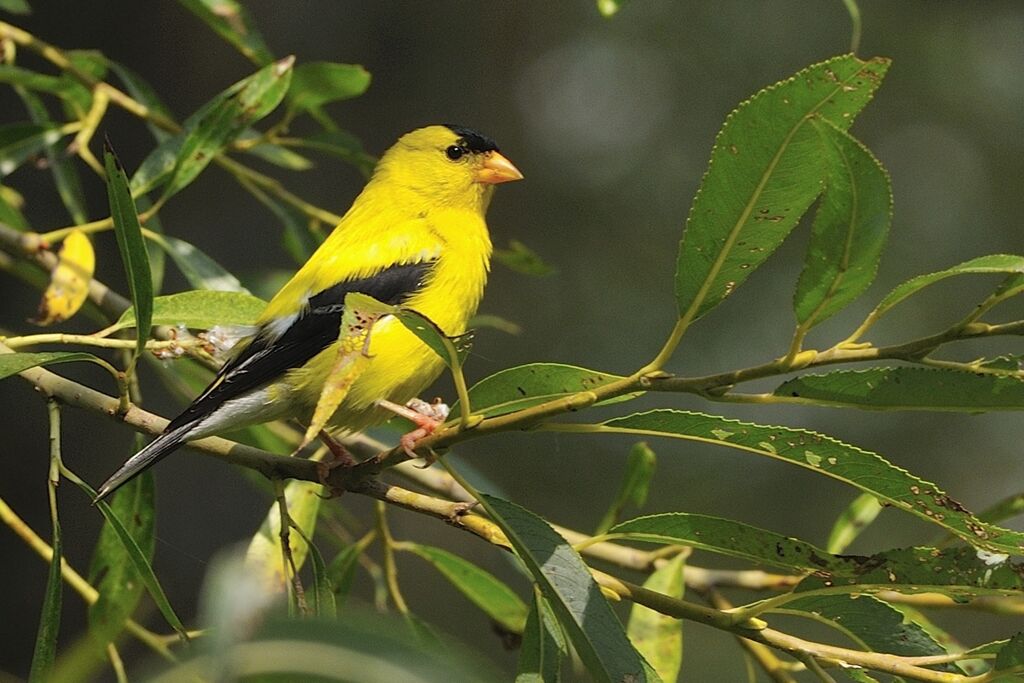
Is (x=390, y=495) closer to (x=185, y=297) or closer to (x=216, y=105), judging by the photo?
(x=185, y=297)

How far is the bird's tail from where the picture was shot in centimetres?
202

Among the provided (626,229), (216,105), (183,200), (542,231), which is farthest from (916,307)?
(216,105)

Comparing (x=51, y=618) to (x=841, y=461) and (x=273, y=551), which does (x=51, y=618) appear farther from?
(x=841, y=461)

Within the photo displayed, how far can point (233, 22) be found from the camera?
2.83m

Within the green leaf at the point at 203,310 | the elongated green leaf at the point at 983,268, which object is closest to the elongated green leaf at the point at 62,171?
the green leaf at the point at 203,310

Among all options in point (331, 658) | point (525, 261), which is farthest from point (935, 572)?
point (525, 261)

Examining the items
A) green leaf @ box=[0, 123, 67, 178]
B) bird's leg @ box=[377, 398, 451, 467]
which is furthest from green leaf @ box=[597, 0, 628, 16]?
green leaf @ box=[0, 123, 67, 178]

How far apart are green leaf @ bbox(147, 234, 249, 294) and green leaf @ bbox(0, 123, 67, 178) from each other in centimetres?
45

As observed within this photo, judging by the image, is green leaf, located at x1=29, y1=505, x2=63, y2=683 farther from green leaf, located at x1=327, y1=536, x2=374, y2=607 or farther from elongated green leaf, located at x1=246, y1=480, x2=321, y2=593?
green leaf, located at x1=327, y1=536, x2=374, y2=607

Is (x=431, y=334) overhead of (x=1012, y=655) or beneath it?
overhead

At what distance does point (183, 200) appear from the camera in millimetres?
5469

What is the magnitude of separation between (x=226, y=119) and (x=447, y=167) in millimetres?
1162

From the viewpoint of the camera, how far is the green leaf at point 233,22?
2779 millimetres

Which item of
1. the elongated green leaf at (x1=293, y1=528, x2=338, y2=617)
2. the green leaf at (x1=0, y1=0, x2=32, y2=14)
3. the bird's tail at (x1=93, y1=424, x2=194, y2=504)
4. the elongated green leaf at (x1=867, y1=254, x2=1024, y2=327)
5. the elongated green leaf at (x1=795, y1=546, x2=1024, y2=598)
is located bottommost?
the elongated green leaf at (x1=293, y1=528, x2=338, y2=617)
